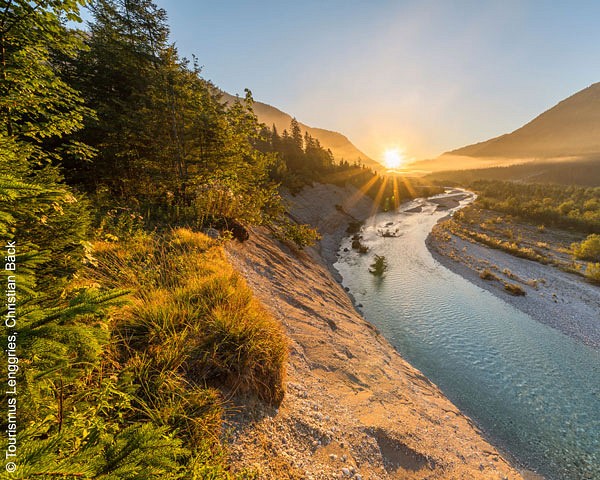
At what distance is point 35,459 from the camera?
1.08 meters

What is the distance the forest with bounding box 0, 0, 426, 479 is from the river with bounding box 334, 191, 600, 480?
11657 mm

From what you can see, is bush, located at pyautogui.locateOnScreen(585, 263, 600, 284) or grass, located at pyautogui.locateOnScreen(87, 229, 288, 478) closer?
grass, located at pyautogui.locateOnScreen(87, 229, 288, 478)

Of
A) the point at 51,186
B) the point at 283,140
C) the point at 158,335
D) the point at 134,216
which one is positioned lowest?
the point at 158,335

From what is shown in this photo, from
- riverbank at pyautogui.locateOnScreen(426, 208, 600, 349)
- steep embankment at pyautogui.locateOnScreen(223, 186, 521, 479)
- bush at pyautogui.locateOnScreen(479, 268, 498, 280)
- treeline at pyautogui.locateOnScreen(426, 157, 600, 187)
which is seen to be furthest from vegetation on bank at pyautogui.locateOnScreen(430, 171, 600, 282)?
treeline at pyautogui.locateOnScreen(426, 157, 600, 187)

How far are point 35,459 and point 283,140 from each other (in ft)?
222

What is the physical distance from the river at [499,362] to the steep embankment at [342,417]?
2903mm

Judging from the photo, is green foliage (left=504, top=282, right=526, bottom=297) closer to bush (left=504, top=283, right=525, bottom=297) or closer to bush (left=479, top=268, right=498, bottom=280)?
bush (left=504, top=283, right=525, bottom=297)

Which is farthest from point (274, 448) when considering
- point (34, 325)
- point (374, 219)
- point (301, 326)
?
point (374, 219)

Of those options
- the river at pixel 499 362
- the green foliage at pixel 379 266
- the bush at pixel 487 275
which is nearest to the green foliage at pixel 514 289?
the bush at pixel 487 275

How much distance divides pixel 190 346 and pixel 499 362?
16.8 metres

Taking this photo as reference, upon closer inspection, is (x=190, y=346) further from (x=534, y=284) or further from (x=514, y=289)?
(x=534, y=284)

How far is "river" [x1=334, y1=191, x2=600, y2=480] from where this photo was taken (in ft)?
29.6

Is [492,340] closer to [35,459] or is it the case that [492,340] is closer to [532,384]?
[532,384]

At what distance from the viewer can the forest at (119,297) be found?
1.52 m
